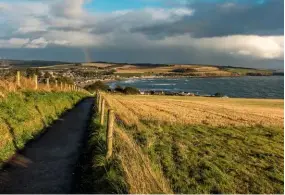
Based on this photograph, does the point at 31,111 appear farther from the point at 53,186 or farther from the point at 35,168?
the point at 53,186

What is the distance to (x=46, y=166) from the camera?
11.7m

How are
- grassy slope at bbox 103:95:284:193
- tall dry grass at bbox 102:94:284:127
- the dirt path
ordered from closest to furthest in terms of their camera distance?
the dirt path < grassy slope at bbox 103:95:284:193 < tall dry grass at bbox 102:94:284:127

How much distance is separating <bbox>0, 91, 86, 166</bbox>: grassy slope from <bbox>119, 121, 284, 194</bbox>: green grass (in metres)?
4.73

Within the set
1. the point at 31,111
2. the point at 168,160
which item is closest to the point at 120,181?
the point at 168,160

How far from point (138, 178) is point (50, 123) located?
44.9ft

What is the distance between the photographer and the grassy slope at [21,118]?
13336mm

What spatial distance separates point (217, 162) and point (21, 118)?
8.57 m

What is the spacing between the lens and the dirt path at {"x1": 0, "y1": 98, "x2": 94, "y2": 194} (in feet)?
31.4

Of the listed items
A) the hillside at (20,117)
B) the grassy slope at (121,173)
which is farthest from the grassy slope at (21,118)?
the grassy slope at (121,173)

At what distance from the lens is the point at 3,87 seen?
20656 millimetres

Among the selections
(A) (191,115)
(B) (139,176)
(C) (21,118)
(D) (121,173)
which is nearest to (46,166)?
(D) (121,173)

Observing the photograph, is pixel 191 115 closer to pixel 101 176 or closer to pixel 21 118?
pixel 21 118

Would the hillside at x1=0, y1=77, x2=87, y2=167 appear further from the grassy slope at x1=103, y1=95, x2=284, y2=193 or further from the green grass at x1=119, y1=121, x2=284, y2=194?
the green grass at x1=119, y1=121, x2=284, y2=194

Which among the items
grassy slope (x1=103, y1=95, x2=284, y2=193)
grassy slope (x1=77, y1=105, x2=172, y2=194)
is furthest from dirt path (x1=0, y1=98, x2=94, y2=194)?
grassy slope (x1=103, y1=95, x2=284, y2=193)
